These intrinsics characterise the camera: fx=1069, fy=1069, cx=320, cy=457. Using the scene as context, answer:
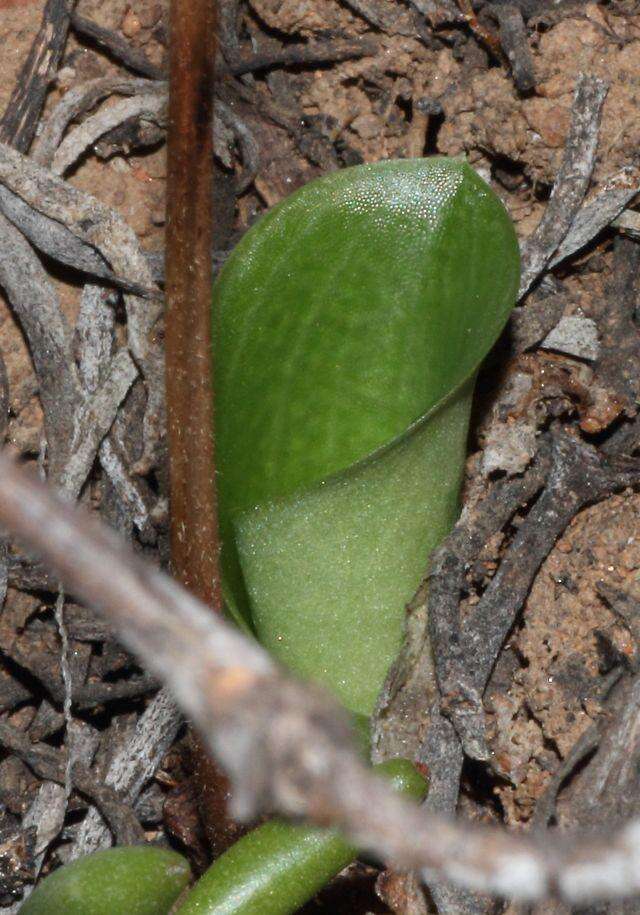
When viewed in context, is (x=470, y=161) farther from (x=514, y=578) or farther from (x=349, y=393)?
(x=514, y=578)

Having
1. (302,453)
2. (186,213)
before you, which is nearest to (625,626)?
(302,453)

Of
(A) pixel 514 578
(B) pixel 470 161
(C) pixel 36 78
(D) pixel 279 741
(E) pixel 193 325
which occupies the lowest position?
(A) pixel 514 578

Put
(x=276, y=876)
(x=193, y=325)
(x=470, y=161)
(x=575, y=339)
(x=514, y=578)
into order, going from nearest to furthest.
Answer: (x=276, y=876) < (x=193, y=325) < (x=514, y=578) < (x=575, y=339) < (x=470, y=161)

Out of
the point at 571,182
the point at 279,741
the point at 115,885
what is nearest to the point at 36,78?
the point at 571,182

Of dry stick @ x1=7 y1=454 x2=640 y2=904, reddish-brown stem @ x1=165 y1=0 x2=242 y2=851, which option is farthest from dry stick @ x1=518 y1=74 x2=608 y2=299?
dry stick @ x1=7 y1=454 x2=640 y2=904

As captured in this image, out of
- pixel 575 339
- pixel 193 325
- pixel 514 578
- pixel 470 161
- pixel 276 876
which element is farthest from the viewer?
pixel 470 161

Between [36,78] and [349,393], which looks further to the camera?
[36,78]

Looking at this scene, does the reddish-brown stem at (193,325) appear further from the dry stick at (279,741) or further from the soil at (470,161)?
the dry stick at (279,741)
